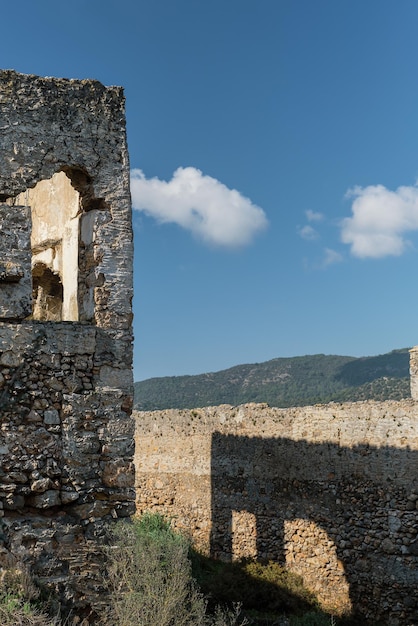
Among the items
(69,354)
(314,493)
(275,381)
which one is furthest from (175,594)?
(275,381)

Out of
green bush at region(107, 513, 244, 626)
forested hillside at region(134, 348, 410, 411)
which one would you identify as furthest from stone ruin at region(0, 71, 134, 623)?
forested hillside at region(134, 348, 410, 411)

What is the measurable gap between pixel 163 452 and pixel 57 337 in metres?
9.89

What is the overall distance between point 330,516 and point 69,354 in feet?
21.0

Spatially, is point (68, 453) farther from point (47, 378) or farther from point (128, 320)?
point (128, 320)

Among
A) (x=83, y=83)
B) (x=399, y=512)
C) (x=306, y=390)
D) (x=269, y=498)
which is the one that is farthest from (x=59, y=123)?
(x=306, y=390)

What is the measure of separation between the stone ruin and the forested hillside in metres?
41.1

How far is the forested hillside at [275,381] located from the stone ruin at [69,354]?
41.1 metres

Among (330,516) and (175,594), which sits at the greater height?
(175,594)

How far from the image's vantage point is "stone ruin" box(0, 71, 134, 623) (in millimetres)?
5516

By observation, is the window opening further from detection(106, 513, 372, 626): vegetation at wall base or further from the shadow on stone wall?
the shadow on stone wall

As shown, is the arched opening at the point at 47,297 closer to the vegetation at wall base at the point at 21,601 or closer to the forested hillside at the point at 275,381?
the vegetation at wall base at the point at 21,601

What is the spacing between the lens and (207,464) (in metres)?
13.7

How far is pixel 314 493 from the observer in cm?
1095

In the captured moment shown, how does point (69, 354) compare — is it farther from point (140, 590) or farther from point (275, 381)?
point (275, 381)
